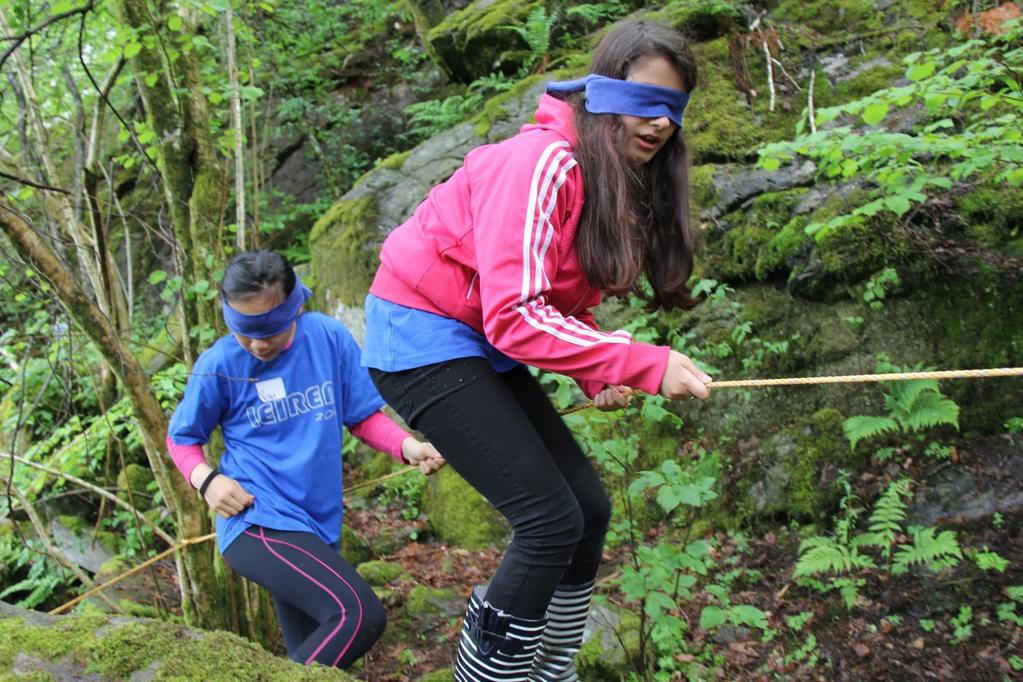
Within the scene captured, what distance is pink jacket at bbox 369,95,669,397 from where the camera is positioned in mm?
2387

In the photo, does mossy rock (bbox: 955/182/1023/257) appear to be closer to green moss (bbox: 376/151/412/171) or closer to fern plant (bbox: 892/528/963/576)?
fern plant (bbox: 892/528/963/576)

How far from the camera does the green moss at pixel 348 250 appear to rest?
6957mm

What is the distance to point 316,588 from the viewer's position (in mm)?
3178

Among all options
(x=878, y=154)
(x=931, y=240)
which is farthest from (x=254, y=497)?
(x=931, y=240)

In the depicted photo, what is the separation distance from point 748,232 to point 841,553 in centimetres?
225

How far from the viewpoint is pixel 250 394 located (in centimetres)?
354

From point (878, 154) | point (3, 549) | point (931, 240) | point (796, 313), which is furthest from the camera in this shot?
point (3, 549)

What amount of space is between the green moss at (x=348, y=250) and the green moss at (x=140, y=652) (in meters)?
4.76

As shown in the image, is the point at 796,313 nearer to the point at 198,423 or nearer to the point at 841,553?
the point at 841,553

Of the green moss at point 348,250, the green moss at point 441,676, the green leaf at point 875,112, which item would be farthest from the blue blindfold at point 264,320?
the green moss at point 348,250

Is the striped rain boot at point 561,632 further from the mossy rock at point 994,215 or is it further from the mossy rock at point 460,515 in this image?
the mossy rock at point 994,215

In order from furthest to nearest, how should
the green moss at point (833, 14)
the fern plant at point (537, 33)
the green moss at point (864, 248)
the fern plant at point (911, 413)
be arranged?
the fern plant at point (537, 33) → the green moss at point (833, 14) → the green moss at point (864, 248) → the fern plant at point (911, 413)

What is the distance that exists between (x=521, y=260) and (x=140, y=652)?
4.79 ft

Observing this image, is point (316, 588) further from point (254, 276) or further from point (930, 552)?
point (930, 552)
